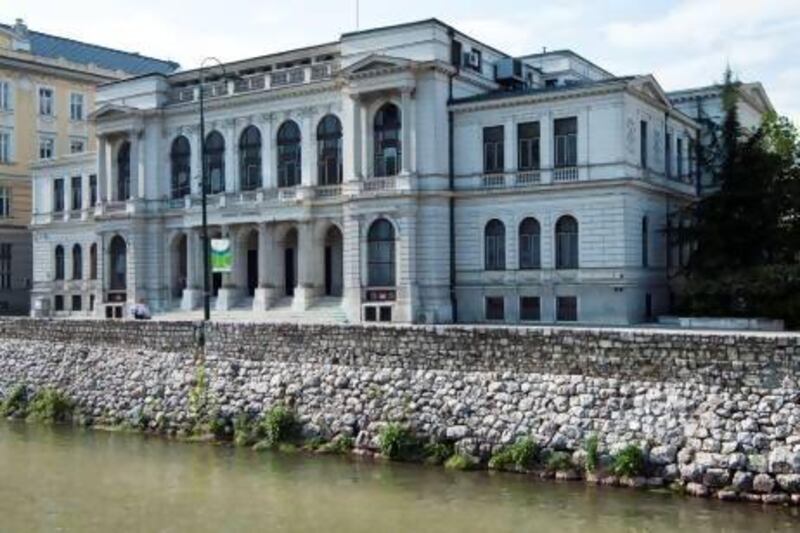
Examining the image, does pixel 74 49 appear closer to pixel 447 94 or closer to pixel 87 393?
pixel 447 94

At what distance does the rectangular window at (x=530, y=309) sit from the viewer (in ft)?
154

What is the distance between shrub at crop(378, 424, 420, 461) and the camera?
25781 millimetres

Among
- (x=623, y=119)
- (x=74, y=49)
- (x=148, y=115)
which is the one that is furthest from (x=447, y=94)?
(x=74, y=49)

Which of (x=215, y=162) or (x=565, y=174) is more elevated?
(x=215, y=162)

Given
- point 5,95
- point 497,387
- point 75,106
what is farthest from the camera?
point 75,106

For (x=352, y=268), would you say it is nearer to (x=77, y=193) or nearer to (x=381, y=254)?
(x=381, y=254)

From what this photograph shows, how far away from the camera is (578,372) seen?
24625 millimetres

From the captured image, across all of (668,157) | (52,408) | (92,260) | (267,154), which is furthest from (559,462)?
(92,260)

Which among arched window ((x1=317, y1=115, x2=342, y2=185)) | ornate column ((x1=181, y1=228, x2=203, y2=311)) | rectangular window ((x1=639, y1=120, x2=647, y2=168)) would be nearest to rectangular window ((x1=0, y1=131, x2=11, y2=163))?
ornate column ((x1=181, y1=228, x2=203, y2=311))

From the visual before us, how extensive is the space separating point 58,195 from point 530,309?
3530cm

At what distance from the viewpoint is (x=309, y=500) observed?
2305cm

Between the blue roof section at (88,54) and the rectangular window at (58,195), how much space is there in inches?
427

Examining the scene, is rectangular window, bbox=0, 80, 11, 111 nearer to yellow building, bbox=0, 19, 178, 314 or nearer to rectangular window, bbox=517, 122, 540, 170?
yellow building, bbox=0, 19, 178, 314

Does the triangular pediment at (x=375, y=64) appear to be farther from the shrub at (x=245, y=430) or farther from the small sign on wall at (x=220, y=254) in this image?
the shrub at (x=245, y=430)
